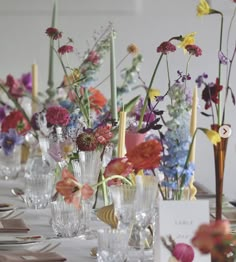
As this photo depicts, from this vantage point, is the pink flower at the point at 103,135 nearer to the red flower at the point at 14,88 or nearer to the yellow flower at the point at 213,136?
the yellow flower at the point at 213,136

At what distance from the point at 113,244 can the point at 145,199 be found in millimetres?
108

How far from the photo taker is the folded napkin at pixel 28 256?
1.46 metres

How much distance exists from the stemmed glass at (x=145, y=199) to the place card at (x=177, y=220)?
4.4 inches

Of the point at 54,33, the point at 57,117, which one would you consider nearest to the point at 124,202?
the point at 57,117

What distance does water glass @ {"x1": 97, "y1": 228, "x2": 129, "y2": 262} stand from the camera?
140 cm

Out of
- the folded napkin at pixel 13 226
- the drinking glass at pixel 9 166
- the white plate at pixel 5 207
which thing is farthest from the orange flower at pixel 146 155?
the drinking glass at pixel 9 166

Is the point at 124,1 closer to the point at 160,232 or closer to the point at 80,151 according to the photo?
the point at 80,151

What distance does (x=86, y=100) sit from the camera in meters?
2.15

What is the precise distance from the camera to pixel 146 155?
4.51ft

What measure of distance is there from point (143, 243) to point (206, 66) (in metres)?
2.63

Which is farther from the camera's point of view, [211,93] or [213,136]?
[211,93]

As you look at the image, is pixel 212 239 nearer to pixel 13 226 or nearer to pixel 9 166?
pixel 13 226

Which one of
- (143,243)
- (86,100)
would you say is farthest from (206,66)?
(143,243)

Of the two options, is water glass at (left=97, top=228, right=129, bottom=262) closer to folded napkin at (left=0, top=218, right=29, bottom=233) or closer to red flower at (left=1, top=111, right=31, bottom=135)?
folded napkin at (left=0, top=218, right=29, bottom=233)
